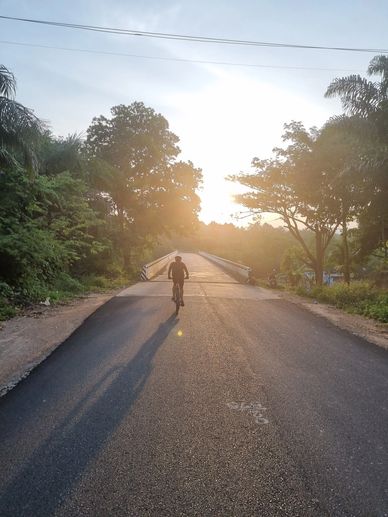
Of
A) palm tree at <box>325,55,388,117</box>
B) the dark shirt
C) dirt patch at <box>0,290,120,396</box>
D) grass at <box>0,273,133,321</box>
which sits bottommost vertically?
dirt patch at <box>0,290,120,396</box>

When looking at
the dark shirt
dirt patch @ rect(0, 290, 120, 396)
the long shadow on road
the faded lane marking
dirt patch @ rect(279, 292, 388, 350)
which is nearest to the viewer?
the long shadow on road

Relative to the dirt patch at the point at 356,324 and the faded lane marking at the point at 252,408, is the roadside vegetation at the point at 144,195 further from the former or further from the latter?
the faded lane marking at the point at 252,408

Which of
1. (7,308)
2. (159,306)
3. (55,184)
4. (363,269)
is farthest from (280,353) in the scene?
(363,269)

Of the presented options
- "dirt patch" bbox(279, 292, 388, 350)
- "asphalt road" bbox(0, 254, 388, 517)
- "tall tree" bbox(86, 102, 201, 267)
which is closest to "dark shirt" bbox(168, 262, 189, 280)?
"asphalt road" bbox(0, 254, 388, 517)

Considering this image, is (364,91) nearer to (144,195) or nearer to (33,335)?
(33,335)

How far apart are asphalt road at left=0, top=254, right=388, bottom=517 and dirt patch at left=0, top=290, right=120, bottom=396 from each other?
325mm

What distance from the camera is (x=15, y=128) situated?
38.9 ft

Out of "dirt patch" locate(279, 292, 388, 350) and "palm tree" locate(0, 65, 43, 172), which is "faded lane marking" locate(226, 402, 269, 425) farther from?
"palm tree" locate(0, 65, 43, 172)

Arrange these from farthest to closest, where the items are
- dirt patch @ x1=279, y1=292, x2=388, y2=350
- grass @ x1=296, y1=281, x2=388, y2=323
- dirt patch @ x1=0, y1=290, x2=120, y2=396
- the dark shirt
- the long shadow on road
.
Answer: the dark shirt, grass @ x1=296, y1=281, x2=388, y2=323, dirt patch @ x1=279, y1=292, x2=388, y2=350, dirt patch @ x1=0, y1=290, x2=120, y2=396, the long shadow on road

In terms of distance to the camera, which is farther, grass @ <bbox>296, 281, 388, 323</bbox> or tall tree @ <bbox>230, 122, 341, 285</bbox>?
tall tree @ <bbox>230, 122, 341, 285</bbox>

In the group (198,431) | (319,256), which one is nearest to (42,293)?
(198,431)

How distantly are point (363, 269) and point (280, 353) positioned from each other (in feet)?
118

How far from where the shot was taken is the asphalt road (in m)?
2.96

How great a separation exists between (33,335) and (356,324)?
8.50m
